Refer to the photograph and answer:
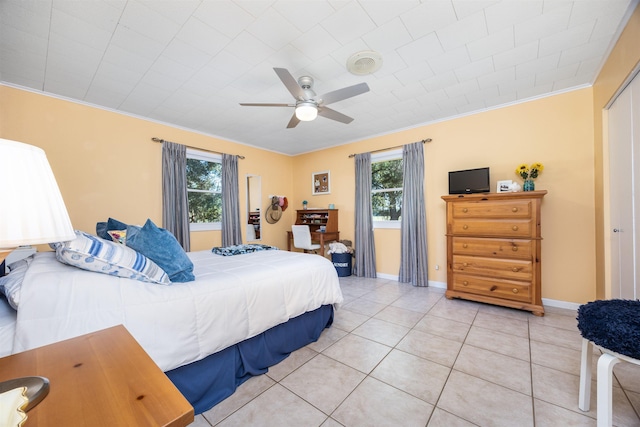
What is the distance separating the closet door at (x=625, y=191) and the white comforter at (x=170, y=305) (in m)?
2.64

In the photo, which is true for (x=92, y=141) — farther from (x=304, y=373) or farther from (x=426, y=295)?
(x=426, y=295)

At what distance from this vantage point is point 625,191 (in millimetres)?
2092

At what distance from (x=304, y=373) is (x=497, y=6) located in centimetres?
304

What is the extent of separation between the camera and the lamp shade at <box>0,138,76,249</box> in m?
0.54

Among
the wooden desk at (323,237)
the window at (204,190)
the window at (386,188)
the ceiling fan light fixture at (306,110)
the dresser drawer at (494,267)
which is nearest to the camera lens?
the ceiling fan light fixture at (306,110)

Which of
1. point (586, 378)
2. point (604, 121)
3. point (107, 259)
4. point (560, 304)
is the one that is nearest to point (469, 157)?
point (604, 121)

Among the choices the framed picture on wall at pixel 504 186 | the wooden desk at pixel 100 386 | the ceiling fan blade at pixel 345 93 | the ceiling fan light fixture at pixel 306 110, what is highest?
the ceiling fan blade at pixel 345 93

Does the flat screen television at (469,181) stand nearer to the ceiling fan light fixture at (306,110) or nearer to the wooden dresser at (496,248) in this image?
the wooden dresser at (496,248)

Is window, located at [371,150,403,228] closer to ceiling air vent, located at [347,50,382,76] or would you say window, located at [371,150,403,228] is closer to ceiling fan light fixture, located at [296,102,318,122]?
ceiling air vent, located at [347,50,382,76]

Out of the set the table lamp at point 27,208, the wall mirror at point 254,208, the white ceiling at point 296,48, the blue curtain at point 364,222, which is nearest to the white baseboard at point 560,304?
the blue curtain at point 364,222

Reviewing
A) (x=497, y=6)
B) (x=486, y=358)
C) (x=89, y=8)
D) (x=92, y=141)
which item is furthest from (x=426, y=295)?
(x=92, y=141)

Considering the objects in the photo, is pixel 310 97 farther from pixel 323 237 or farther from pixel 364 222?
pixel 323 237

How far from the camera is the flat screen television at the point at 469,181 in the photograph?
3.22 meters

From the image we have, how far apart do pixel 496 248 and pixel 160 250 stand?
3.45 metres
